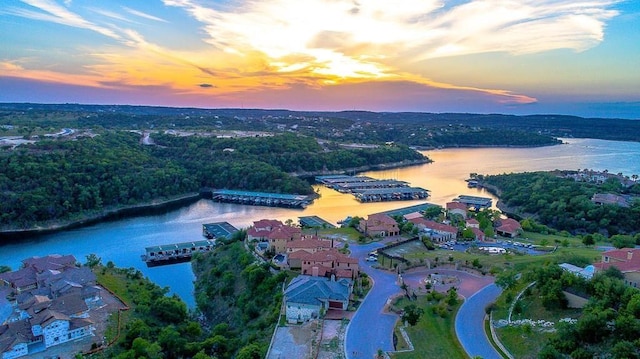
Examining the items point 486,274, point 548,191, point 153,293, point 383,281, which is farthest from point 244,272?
point 548,191

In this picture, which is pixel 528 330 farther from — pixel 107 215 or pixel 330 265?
pixel 107 215

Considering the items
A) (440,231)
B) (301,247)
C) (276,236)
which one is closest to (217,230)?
(276,236)

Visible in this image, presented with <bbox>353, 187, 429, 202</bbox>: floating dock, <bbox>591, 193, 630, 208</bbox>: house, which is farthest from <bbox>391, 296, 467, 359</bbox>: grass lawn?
<bbox>353, 187, 429, 202</bbox>: floating dock

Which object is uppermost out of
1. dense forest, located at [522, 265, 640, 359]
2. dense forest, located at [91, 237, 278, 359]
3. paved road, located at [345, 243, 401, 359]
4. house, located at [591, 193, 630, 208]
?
dense forest, located at [522, 265, 640, 359]

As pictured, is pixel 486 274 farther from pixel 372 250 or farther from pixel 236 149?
pixel 236 149

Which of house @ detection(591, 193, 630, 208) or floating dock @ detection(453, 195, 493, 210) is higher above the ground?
house @ detection(591, 193, 630, 208)

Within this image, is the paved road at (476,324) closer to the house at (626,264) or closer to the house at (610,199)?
the house at (626,264)

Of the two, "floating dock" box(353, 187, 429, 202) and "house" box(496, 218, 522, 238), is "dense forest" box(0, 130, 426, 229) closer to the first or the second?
"floating dock" box(353, 187, 429, 202)
